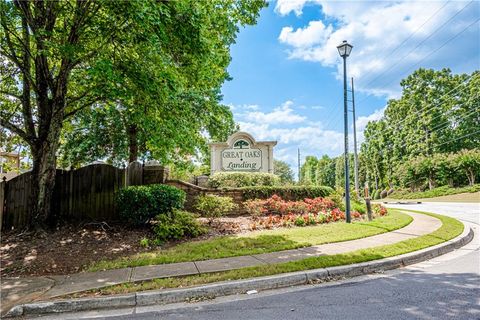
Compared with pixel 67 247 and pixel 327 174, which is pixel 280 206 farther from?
pixel 327 174

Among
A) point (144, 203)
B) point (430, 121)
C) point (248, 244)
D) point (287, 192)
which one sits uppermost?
point (430, 121)

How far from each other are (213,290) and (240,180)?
9.23 m

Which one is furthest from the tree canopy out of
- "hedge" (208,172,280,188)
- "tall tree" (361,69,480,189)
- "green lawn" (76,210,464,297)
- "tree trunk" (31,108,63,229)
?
"tall tree" (361,69,480,189)

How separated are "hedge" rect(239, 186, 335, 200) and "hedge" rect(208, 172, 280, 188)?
133 centimetres

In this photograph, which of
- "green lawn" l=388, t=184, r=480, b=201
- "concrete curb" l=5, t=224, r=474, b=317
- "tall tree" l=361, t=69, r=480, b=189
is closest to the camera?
"concrete curb" l=5, t=224, r=474, b=317

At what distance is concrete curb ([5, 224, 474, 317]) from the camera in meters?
3.69

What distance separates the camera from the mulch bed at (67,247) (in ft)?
17.3

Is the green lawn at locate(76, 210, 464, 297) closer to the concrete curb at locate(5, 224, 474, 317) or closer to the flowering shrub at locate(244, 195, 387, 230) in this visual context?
the concrete curb at locate(5, 224, 474, 317)

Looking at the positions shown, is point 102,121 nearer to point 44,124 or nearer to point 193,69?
point 44,124

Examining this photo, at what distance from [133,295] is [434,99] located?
164 ft

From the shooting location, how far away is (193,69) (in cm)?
728

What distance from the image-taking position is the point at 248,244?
6707 millimetres

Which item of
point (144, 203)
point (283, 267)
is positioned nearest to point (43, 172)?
point (144, 203)

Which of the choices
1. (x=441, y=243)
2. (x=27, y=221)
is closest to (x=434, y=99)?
(x=441, y=243)
